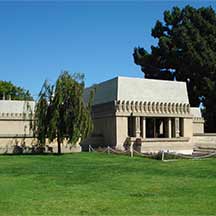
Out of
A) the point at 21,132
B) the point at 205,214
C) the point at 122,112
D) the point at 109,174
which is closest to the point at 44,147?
the point at 21,132

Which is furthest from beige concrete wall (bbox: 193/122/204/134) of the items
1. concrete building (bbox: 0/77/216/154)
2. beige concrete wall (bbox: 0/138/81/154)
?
beige concrete wall (bbox: 0/138/81/154)

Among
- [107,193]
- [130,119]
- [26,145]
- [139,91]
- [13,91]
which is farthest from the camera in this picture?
[13,91]

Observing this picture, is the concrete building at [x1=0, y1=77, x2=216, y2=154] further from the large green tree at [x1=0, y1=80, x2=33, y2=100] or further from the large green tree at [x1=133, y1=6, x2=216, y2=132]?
the large green tree at [x1=0, y1=80, x2=33, y2=100]

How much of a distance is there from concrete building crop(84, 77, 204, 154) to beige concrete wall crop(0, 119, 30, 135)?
6274 millimetres

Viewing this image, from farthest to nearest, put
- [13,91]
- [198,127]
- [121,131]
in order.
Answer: [13,91]
[198,127]
[121,131]

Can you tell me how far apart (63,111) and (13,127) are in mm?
8875

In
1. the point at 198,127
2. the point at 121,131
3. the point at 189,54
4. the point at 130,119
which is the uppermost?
the point at 189,54

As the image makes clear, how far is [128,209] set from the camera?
820 centimetres

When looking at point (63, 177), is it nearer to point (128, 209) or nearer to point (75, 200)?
point (75, 200)

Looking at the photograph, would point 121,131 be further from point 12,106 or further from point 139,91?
point 12,106

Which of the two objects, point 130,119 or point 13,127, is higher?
point 130,119

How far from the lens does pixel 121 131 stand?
32.0 m

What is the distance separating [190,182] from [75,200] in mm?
4912

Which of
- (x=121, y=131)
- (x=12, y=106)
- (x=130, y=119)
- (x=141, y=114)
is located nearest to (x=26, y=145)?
(x=12, y=106)
